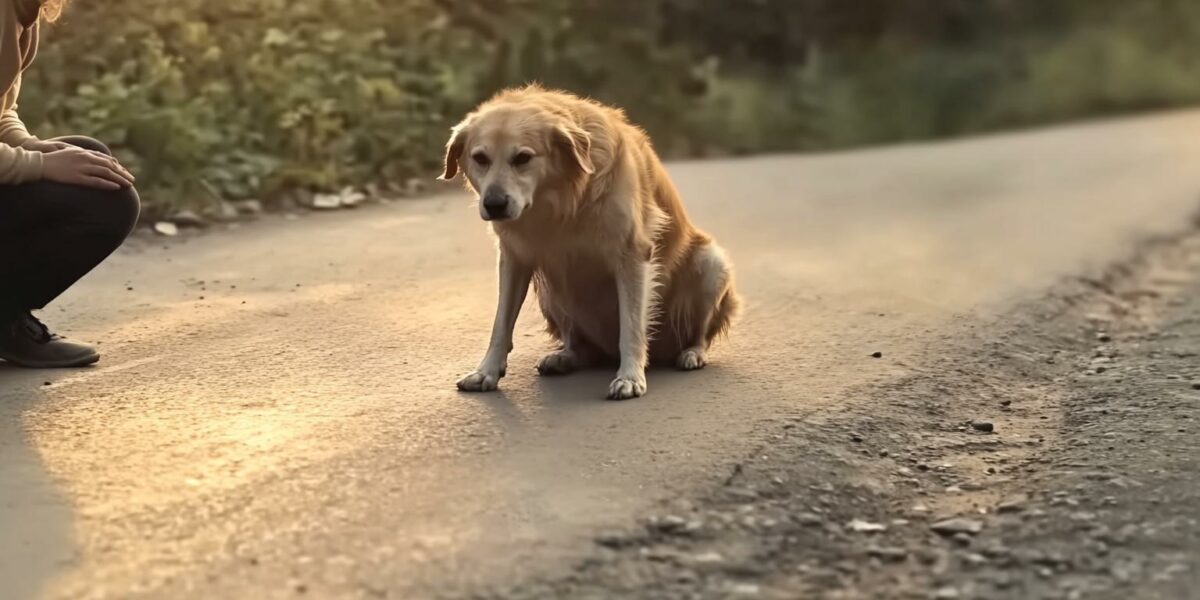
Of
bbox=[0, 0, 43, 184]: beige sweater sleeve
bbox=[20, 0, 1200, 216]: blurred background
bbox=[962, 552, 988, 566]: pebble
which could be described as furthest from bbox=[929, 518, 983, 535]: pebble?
bbox=[20, 0, 1200, 216]: blurred background

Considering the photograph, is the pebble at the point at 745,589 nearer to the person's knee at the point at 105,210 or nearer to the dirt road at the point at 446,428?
the dirt road at the point at 446,428

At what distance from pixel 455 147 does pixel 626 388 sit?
83cm

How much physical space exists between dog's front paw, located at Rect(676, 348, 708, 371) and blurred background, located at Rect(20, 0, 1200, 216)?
332 centimetres

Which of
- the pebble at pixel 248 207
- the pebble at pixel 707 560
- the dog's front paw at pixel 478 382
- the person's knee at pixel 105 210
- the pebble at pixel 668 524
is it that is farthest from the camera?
the pebble at pixel 248 207

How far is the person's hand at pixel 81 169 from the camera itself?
366 centimetres

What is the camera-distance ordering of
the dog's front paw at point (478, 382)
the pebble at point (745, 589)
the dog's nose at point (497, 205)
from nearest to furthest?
1. the pebble at point (745, 589)
2. the dog's nose at point (497, 205)
3. the dog's front paw at point (478, 382)

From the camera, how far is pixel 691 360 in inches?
154

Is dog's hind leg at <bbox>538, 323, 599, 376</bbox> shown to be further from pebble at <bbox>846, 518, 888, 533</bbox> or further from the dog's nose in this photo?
pebble at <bbox>846, 518, 888, 533</bbox>

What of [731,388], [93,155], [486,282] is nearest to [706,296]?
[731,388]

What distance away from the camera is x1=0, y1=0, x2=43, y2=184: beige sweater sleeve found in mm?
3486

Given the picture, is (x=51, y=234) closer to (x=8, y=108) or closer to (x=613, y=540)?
(x=8, y=108)

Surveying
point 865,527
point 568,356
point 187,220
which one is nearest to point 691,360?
point 568,356

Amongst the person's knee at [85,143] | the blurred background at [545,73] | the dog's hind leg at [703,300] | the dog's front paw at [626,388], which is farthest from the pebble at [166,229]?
the dog's front paw at [626,388]

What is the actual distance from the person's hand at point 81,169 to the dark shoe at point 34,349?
453 mm
